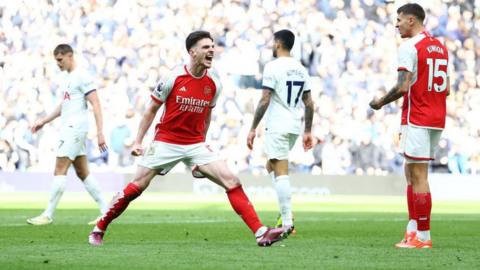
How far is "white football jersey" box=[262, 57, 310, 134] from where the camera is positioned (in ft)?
39.4

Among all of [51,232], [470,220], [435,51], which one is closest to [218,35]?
[470,220]

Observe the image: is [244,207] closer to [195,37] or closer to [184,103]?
[184,103]

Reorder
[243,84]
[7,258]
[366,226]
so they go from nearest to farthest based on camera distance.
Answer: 1. [7,258]
2. [366,226]
3. [243,84]

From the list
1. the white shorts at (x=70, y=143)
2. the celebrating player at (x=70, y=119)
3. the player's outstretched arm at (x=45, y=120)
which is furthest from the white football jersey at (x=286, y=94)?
the player's outstretched arm at (x=45, y=120)

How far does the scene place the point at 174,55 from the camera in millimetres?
27781

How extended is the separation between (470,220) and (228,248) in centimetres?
756

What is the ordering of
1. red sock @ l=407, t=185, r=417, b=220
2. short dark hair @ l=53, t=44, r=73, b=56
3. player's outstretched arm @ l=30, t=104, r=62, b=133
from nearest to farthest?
red sock @ l=407, t=185, r=417, b=220 < short dark hair @ l=53, t=44, r=73, b=56 < player's outstretched arm @ l=30, t=104, r=62, b=133

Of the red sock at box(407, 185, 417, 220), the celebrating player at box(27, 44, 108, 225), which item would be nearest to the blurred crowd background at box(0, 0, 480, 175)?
the celebrating player at box(27, 44, 108, 225)

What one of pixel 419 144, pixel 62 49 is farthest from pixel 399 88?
pixel 62 49

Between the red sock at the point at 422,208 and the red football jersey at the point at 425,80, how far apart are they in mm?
695

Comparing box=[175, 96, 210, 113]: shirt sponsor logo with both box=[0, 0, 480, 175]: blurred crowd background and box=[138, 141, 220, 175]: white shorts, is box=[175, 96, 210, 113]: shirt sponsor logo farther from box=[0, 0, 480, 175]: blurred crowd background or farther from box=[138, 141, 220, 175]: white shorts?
box=[0, 0, 480, 175]: blurred crowd background

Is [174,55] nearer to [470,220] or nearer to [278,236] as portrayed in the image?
[470,220]

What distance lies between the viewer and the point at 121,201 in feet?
33.3

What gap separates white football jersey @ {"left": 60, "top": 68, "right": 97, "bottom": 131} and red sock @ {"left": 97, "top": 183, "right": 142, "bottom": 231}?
4.29 metres
